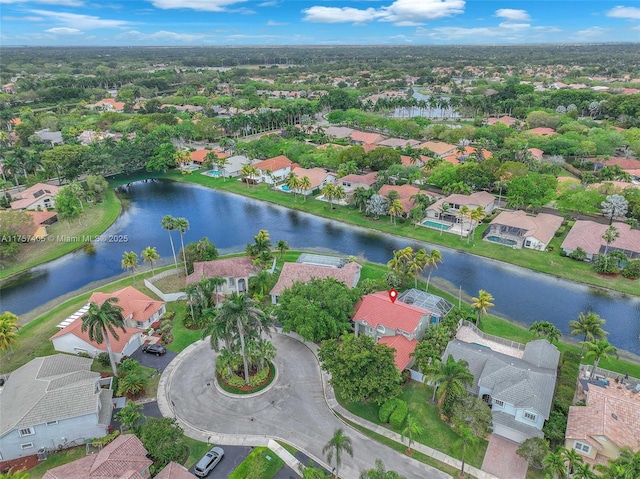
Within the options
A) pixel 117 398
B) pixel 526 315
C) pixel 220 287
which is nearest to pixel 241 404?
pixel 117 398

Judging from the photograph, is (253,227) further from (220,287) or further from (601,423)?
(601,423)

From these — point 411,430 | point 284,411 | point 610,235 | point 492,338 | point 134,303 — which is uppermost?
point 610,235

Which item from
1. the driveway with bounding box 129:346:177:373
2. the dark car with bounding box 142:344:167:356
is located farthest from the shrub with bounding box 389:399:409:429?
the dark car with bounding box 142:344:167:356

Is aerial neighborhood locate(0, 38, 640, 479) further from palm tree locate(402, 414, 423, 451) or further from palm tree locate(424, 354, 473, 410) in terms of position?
palm tree locate(402, 414, 423, 451)

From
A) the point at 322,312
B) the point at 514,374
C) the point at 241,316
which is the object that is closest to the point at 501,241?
the point at 514,374

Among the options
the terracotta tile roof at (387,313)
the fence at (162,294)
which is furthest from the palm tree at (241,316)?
the fence at (162,294)

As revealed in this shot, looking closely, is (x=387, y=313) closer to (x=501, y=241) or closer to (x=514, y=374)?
(x=514, y=374)
